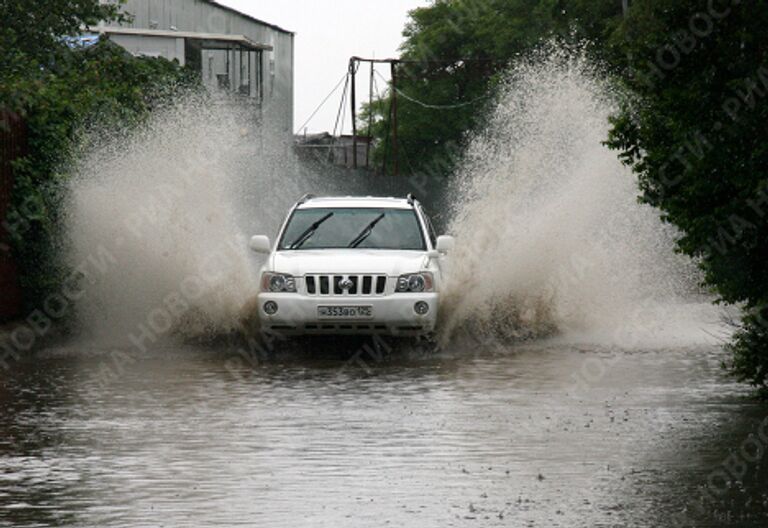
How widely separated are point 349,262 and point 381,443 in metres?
7.25

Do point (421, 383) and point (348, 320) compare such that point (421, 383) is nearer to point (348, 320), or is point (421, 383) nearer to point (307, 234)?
point (348, 320)

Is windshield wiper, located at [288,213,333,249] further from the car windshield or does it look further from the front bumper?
the front bumper

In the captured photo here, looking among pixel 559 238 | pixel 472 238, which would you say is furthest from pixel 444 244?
pixel 559 238

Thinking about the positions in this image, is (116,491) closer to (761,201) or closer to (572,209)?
(761,201)

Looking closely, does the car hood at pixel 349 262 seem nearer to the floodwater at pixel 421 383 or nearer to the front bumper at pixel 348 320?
the front bumper at pixel 348 320

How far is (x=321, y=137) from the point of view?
421ft

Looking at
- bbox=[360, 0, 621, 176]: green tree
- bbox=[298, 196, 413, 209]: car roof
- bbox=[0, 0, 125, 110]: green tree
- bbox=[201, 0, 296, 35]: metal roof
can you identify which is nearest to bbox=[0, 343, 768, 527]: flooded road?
bbox=[298, 196, 413, 209]: car roof

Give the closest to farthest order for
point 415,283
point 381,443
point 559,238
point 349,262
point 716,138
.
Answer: point 381,443, point 716,138, point 415,283, point 349,262, point 559,238

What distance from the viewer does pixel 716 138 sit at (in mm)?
11969

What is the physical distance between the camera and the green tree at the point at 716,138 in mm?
11820

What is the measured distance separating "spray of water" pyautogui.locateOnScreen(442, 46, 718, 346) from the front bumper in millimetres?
1053

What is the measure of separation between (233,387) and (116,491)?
5544 millimetres

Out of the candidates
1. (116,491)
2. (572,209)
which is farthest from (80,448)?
(572,209)

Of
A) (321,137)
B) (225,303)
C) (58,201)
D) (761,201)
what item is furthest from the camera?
(321,137)
